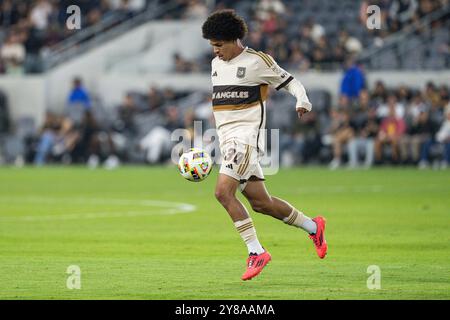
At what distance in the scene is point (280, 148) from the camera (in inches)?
1378

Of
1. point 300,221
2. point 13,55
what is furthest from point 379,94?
point 300,221

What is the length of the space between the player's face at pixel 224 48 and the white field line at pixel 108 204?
775 cm

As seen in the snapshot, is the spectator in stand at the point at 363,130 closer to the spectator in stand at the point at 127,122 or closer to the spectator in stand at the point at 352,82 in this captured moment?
the spectator in stand at the point at 352,82

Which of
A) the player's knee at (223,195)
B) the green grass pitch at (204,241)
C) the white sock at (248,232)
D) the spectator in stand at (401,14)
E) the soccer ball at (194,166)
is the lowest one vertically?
the green grass pitch at (204,241)

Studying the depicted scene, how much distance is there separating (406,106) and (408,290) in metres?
23.6

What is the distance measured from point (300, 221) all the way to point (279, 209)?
34cm

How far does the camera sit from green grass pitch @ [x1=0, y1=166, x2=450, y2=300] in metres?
11.0

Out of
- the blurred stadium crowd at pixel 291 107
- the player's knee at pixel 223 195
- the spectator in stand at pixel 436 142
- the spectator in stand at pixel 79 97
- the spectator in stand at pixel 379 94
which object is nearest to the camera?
the player's knee at pixel 223 195

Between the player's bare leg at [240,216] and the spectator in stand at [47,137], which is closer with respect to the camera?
the player's bare leg at [240,216]

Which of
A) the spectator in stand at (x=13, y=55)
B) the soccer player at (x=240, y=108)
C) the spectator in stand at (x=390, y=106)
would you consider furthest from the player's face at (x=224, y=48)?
the spectator in stand at (x=13, y=55)

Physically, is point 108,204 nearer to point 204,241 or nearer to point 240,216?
point 204,241

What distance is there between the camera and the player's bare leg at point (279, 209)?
12312 millimetres

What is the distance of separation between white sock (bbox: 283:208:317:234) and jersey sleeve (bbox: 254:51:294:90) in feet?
4.59
